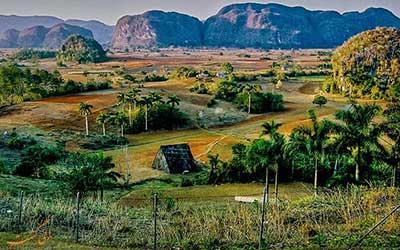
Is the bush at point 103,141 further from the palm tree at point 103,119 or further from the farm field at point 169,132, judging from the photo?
the palm tree at point 103,119

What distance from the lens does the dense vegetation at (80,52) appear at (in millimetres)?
182250

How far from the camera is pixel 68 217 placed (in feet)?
62.8

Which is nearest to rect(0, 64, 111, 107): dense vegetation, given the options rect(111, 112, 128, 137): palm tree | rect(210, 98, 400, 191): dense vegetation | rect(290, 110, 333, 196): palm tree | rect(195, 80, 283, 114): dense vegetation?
rect(111, 112, 128, 137): palm tree

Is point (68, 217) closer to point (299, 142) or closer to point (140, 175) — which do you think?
point (299, 142)

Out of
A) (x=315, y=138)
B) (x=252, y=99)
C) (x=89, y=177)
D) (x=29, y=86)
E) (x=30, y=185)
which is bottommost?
(x=252, y=99)

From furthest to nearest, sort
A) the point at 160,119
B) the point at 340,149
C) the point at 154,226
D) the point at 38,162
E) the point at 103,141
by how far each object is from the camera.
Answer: the point at 160,119 < the point at 103,141 < the point at 38,162 < the point at 340,149 < the point at 154,226

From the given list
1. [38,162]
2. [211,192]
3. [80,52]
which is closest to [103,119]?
[38,162]

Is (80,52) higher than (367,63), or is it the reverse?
(367,63)

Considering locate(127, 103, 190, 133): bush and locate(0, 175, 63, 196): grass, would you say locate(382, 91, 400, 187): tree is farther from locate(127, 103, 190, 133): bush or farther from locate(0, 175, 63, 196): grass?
locate(127, 103, 190, 133): bush

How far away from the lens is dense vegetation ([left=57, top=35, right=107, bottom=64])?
18225 cm

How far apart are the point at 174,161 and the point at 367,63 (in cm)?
5952

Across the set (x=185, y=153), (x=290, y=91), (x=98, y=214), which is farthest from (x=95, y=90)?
(x=98, y=214)

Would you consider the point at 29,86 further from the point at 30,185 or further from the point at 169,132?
the point at 30,185

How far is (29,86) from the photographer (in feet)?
293
